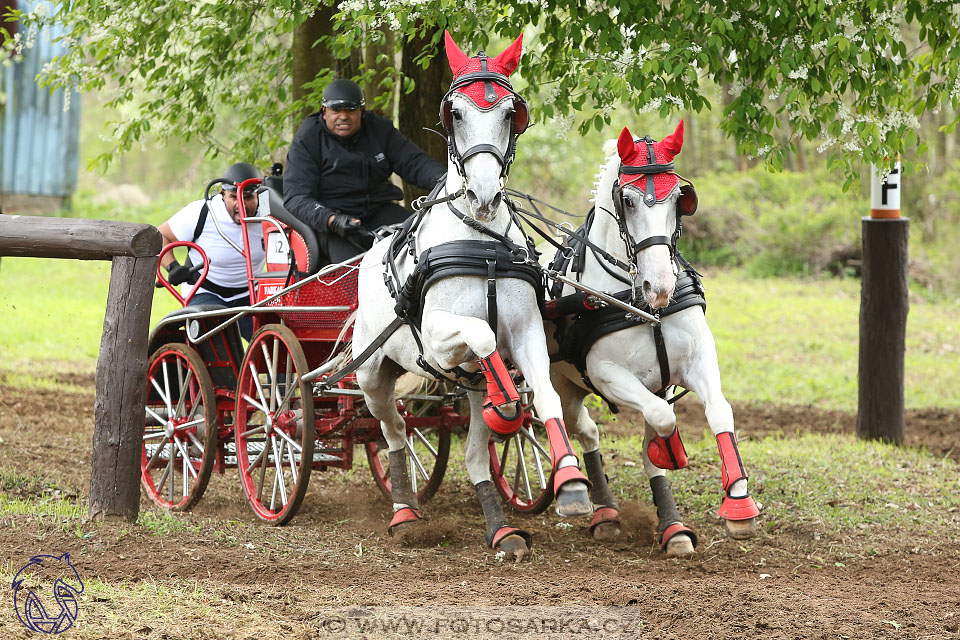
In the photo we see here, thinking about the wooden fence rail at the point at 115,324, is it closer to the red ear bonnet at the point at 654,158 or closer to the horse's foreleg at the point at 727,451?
the red ear bonnet at the point at 654,158

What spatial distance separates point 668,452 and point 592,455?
1106mm

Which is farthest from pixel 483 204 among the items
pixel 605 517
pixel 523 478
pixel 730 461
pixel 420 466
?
pixel 523 478

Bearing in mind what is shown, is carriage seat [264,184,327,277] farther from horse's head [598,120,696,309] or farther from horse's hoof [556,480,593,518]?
horse's hoof [556,480,593,518]

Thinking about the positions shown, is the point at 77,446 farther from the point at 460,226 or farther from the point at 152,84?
the point at 460,226

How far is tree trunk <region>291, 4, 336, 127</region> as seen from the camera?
26.6 ft

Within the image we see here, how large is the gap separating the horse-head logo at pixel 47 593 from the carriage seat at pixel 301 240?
6.98ft

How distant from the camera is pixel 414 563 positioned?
207 inches

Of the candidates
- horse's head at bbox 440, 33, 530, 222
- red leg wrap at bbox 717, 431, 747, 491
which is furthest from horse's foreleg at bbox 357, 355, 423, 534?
red leg wrap at bbox 717, 431, 747, 491

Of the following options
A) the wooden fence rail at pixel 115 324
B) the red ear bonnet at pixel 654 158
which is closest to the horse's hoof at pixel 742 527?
the red ear bonnet at pixel 654 158

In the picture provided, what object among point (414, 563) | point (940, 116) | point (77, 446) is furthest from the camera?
point (940, 116)

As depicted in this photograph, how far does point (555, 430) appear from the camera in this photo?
4.54 m

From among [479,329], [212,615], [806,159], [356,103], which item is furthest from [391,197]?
[806,159]

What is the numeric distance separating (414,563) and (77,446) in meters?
3.88

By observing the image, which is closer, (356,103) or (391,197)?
(356,103)
